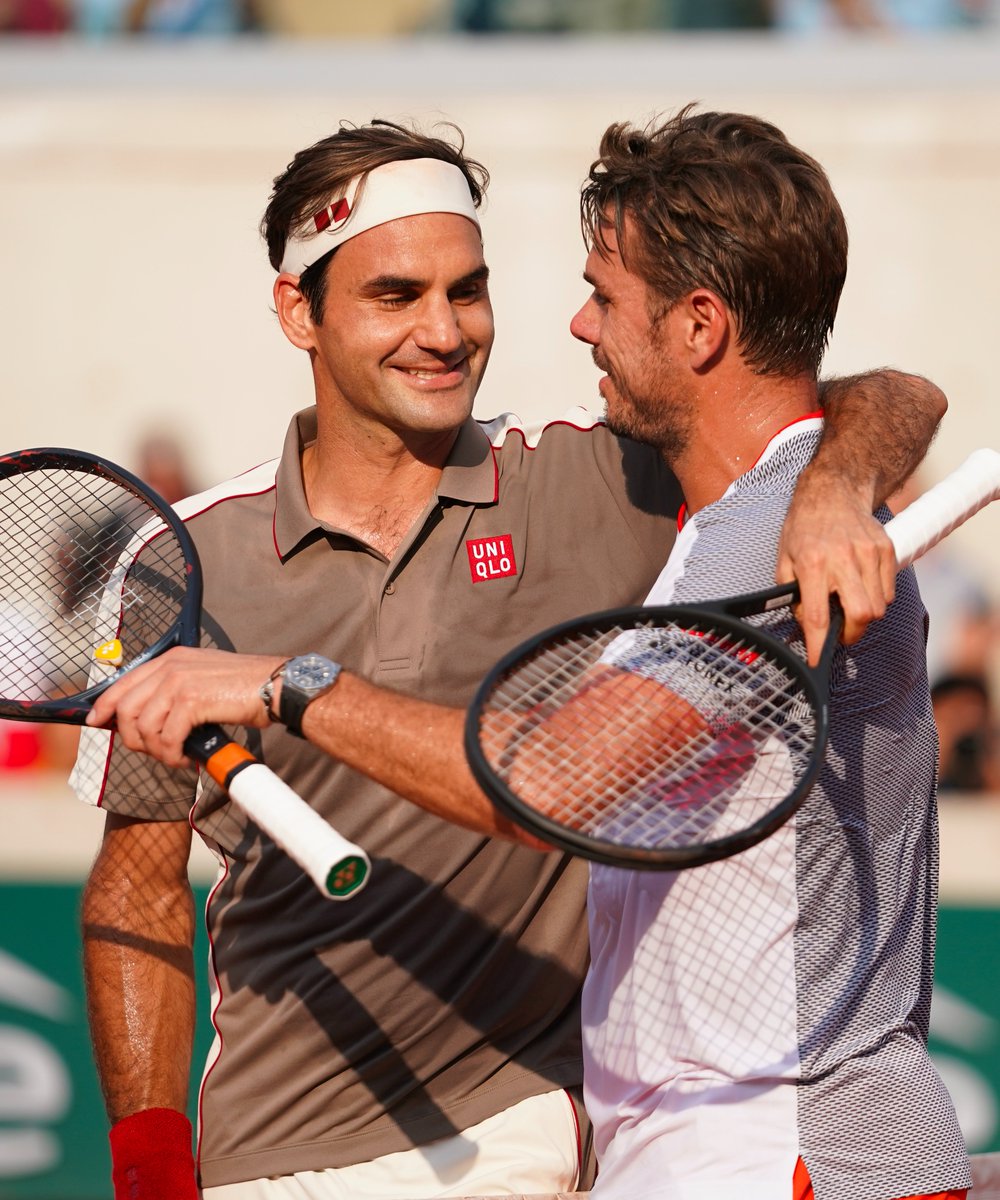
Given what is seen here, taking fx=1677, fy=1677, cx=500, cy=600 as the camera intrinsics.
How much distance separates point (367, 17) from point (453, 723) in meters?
8.03

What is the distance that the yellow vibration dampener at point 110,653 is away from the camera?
3.09 metres

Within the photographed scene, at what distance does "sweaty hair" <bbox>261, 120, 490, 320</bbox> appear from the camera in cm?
352

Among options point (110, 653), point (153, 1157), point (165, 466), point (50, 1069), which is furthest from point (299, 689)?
point (165, 466)

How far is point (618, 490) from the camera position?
3465 mm

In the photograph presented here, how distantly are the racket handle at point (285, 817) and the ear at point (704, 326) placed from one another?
1054 millimetres

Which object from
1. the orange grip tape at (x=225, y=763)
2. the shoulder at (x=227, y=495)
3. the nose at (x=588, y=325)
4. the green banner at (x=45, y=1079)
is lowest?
the green banner at (x=45, y=1079)

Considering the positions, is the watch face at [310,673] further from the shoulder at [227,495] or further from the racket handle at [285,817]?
the shoulder at [227,495]

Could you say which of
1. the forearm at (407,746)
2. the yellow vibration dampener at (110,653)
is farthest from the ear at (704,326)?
the yellow vibration dampener at (110,653)

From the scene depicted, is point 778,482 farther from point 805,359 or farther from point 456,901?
point 456,901

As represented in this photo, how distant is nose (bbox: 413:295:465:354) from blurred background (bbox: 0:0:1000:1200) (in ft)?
17.7

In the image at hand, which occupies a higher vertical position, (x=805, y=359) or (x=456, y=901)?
(x=805, y=359)

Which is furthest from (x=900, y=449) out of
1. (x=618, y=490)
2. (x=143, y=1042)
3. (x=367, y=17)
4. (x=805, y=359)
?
(x=367, y=17)

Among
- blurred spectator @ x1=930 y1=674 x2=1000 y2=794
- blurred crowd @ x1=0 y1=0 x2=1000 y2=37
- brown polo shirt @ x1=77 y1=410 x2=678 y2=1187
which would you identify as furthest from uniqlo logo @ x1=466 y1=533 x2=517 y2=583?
blurred crowd @ x1=0 y1=0 x2=1000 y2=37

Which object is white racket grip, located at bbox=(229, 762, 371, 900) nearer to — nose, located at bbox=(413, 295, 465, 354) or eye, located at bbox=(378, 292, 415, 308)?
nose, located at bbox=(413, 295, 465, 354)
